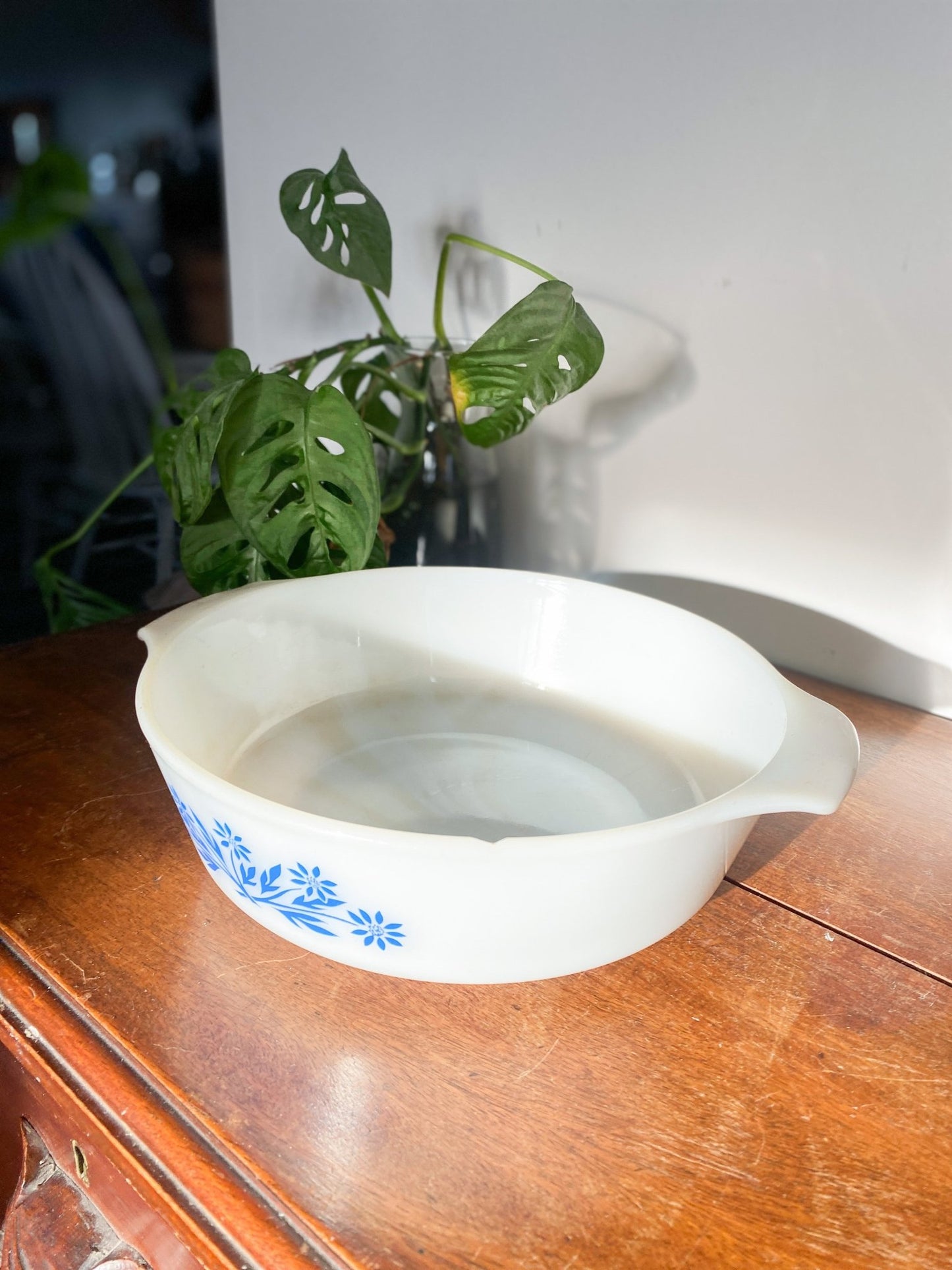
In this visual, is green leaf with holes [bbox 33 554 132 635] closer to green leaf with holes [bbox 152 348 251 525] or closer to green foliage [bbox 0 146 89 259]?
green leaf with holes [bbox 152 348 251 525]

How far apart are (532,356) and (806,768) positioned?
34 centimetres

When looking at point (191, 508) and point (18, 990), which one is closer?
point (18, 990)

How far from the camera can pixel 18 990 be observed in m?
0.46

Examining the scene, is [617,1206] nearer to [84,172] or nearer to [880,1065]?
[880,1065]

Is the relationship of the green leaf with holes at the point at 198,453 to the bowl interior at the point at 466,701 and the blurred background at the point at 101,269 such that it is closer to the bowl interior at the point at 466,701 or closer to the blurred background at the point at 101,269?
the bowl interior at the point at 466,701

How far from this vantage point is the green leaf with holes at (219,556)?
0.71 m

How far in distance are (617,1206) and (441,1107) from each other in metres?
0.08

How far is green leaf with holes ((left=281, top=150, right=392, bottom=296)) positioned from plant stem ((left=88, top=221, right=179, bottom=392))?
559 mm

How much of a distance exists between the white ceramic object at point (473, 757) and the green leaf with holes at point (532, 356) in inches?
4.6

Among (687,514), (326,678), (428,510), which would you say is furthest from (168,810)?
(687,514)

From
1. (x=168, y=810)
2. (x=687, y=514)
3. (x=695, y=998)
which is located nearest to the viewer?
(x=695, y=998)

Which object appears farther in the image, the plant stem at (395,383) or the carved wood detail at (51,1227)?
the plant stem at (395,383)

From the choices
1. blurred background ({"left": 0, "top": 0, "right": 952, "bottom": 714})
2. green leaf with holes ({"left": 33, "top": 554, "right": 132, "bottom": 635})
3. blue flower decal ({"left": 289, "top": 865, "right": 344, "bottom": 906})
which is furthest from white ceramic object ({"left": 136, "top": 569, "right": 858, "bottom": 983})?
green leaf with holes ({"left": 33, "top": 554, "right": 132, "bottom": 635})

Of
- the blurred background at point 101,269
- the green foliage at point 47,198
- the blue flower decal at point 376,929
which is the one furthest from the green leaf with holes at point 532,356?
the green foliage at point 47,198
